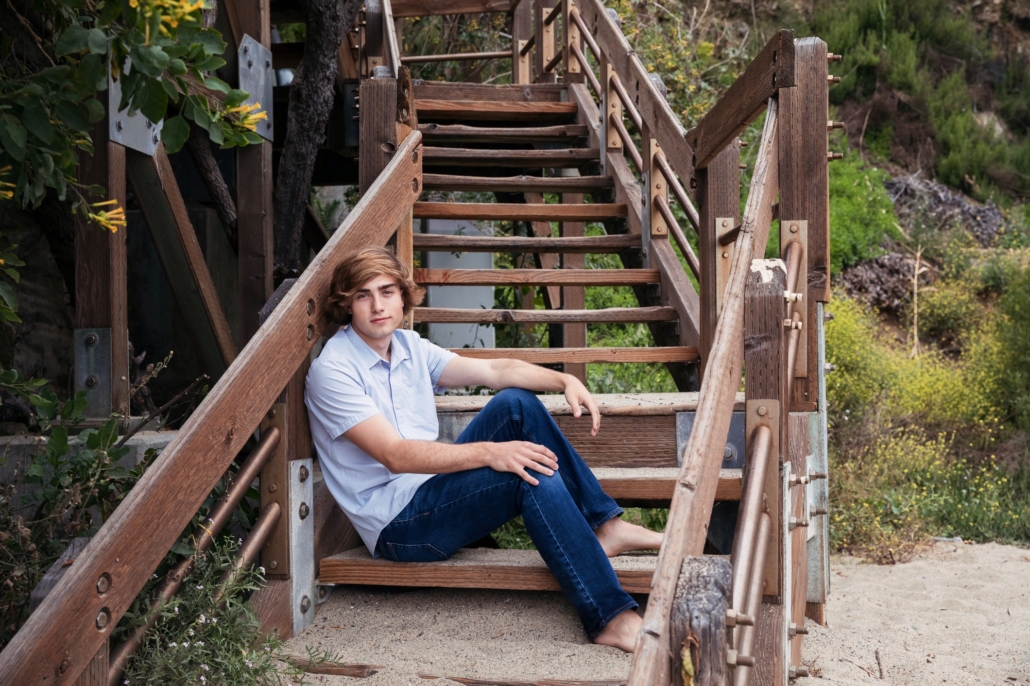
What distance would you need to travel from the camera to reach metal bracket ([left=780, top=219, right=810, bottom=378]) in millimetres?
2551

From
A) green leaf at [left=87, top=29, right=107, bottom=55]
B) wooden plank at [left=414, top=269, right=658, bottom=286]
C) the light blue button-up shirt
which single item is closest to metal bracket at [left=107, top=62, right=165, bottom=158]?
wooden plank at [left=414, top=269, right=658, bottom=286]

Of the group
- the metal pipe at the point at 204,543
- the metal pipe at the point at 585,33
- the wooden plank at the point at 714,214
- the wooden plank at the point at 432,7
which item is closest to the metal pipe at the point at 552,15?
the metal pipe at the point at 585,33

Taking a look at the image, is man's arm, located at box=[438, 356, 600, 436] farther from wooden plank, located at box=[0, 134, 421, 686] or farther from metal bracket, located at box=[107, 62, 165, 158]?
metal bracket, located at box=[107, 62, 165, 158]

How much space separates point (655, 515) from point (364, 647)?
3343 millimetres

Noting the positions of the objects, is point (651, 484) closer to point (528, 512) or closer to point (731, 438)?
point (731, 438)

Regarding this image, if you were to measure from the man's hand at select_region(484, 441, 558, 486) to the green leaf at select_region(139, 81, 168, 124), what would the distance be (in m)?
1.07

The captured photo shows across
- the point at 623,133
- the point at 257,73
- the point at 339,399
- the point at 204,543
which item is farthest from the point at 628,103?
the point at 204,543

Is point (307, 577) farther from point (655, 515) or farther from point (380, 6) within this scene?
point (380, 6)

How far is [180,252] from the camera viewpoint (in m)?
3.87

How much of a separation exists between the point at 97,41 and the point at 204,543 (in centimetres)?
111

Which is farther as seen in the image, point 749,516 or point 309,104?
point 309,104

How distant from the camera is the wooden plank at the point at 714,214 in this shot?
10.5 ft

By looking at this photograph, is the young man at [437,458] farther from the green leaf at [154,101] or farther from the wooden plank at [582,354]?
the wooden plank at [582,354]

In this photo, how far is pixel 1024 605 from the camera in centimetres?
407
